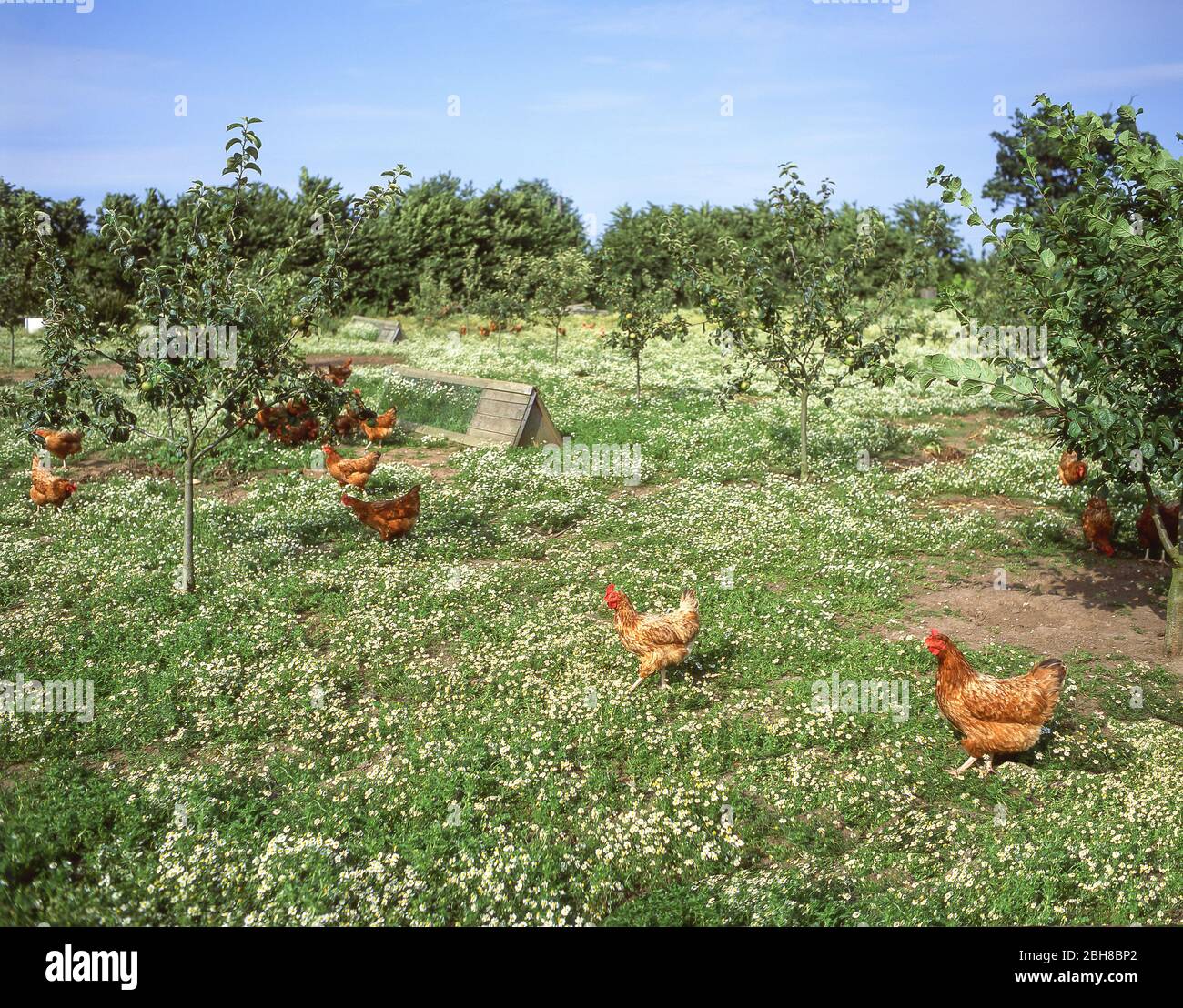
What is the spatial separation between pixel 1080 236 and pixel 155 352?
38.7 ft

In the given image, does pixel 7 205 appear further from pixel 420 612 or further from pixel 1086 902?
pixel 1086 902

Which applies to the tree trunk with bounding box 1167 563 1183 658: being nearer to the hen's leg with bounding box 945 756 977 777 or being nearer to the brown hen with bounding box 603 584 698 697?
the hen's leg with bounding box 945 756 977 777

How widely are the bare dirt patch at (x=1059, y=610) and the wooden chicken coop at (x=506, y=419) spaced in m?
9.82

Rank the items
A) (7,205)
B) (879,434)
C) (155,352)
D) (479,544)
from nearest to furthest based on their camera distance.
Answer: (155,352) → (479,544) → (879,434) → (7,205)

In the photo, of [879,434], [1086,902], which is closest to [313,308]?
[1086,902]

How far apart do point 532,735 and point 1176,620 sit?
791 centimetres

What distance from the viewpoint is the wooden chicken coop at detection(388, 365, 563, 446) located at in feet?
66.3

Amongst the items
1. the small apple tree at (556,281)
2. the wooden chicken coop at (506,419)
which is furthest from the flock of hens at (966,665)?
the small apple tree at (556,281)

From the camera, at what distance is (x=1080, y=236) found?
9992mm

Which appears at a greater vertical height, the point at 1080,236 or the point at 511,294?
the point at 511,294

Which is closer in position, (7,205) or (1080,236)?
(1080,236)

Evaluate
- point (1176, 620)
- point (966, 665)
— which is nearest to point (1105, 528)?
point (1176, 620)

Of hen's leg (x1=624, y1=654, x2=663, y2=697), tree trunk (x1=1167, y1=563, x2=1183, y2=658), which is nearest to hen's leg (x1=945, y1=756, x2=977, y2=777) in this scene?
hen's leg (x1=624, y1=654, x2=663, y2=697)

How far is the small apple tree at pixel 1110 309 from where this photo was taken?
30.6ft
